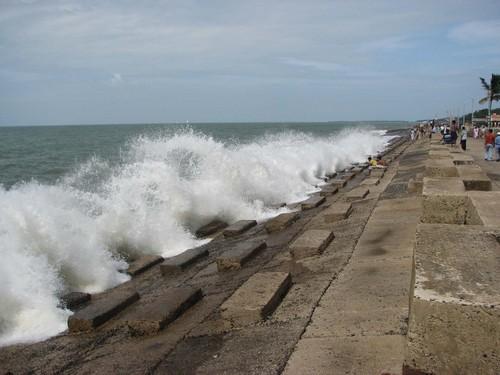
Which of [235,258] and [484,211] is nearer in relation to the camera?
[484,211]

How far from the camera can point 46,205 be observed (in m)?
7.36

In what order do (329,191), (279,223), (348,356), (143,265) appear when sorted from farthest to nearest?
(329,191)
(279,223)
(143,265)
(348,356)

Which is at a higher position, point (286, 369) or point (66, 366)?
point (286, 369)

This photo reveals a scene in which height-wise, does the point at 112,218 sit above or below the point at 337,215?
below

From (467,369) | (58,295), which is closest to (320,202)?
(58,295)

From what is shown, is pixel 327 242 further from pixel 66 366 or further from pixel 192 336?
pixel 66 366

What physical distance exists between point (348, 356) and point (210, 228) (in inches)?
259

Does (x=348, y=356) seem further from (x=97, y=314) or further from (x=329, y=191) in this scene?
(x=329, y=191)

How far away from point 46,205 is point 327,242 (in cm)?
437

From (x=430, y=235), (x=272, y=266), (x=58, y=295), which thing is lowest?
(x=58, y=295)

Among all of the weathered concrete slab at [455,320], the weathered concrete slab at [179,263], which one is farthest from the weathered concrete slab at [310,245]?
the weathered concrete slab at [455,320]

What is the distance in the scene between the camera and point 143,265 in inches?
252

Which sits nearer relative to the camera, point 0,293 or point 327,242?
point 0,293

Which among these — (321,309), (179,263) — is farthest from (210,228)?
(321,309)
